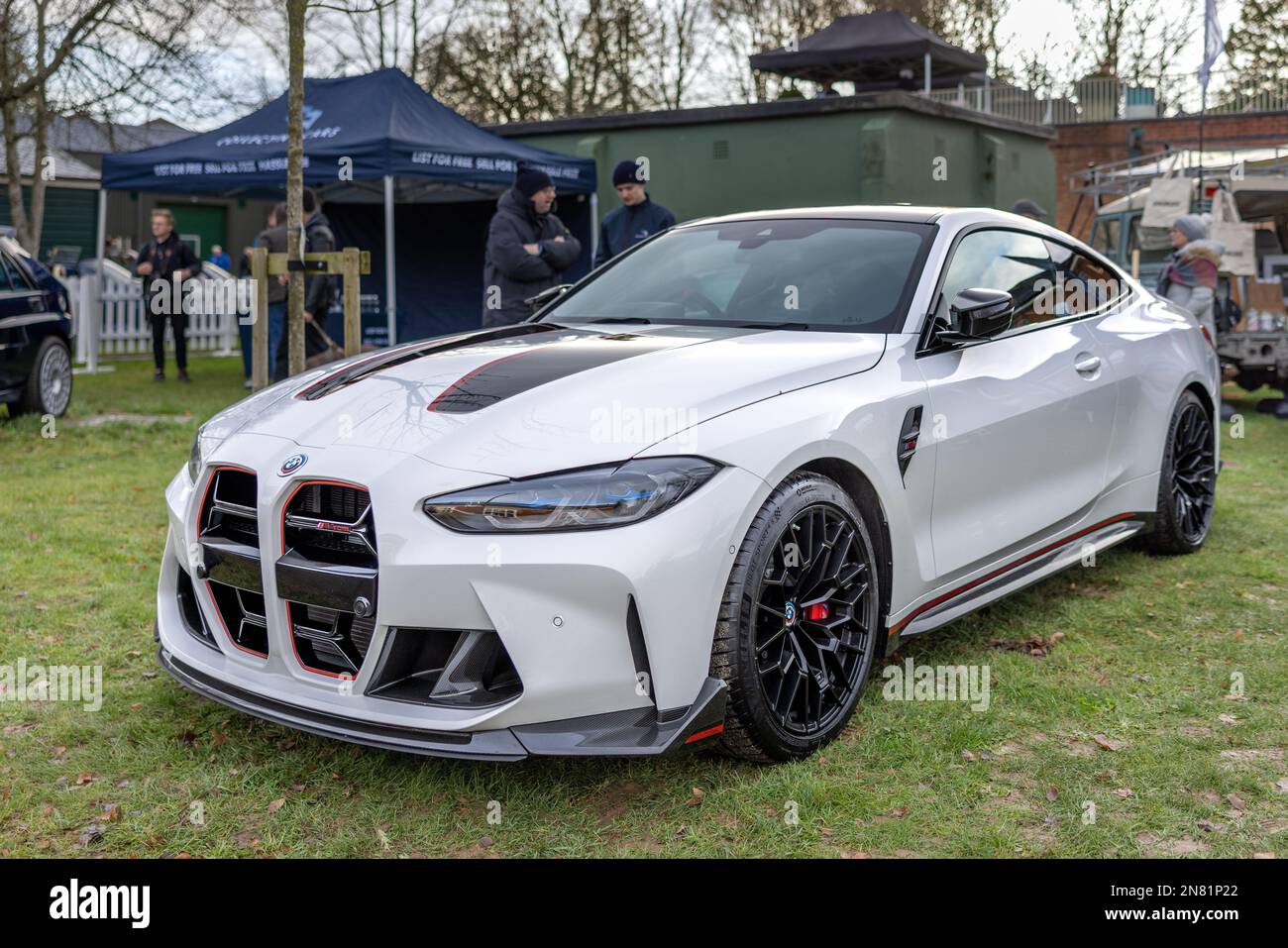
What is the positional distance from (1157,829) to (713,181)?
12970 millimetres

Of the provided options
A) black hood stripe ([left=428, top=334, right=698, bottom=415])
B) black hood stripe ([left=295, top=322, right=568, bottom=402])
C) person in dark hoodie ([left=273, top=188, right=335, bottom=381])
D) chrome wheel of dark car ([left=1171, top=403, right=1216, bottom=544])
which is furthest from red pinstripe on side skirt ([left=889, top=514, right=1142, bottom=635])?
person in dark hoodie ([left=273, top=188, right=335, bottom=381])

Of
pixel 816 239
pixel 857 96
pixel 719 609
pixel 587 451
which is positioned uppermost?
pixel 857 96

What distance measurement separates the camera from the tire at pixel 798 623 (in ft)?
10.2

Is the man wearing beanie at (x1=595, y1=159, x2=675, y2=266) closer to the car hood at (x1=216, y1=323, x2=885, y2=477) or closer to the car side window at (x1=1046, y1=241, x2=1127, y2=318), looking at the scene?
the car side window at (x1=1046, y1=241, x2=1127, y2=318)

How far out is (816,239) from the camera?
4.46 metres

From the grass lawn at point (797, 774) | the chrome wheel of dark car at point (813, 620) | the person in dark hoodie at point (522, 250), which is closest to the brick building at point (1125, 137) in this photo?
the person in dark hoodie at point (522, 250)

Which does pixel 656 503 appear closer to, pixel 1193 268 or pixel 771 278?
pixel 771 278

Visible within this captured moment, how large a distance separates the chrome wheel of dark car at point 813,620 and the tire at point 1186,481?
2.45m

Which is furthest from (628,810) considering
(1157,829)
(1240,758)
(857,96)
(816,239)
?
(857,96)

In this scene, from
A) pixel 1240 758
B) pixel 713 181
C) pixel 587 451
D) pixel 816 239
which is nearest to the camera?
pixel 587 451

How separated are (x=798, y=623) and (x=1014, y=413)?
4.35 ft

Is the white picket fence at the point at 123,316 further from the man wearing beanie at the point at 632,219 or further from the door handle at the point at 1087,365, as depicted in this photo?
the door handle at the point at 1087,365
